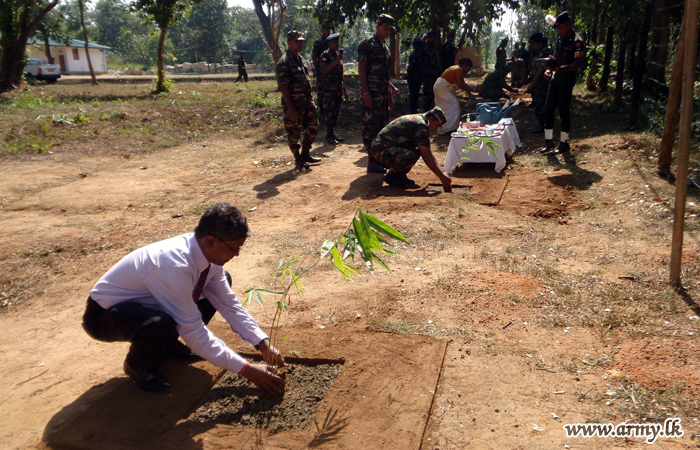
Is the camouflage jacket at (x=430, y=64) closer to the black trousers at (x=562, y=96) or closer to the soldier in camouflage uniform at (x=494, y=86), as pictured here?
the soldier in camouflage uniform at (x=494, y=86)

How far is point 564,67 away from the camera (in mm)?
6848

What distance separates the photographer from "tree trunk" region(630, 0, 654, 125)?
7920mm

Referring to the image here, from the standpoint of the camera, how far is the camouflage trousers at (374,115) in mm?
7613

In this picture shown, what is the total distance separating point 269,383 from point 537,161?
585 centimetres

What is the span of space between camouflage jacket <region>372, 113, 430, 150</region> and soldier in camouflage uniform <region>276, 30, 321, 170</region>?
1496mm

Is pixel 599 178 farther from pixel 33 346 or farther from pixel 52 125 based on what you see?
pixel 52 125

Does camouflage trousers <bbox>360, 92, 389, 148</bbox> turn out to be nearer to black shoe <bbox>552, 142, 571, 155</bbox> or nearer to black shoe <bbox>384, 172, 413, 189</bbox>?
black shoe <bbox>384, 172, 413, 189</bbox>

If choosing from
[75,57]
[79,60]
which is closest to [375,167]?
[75,57]

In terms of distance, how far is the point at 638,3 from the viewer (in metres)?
8.97

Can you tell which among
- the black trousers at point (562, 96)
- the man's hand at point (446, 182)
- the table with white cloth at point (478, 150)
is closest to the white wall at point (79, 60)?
the table with white cloth at point (478, 150)

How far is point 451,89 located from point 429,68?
1.41 meters

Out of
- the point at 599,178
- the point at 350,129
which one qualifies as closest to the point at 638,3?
the point at 599,178

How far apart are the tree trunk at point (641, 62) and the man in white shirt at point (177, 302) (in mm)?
7522

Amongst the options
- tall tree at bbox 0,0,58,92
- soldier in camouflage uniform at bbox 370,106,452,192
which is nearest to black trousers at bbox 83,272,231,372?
soldier in camouflage uniform at bbox 370,106,452,192
